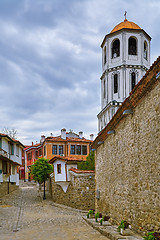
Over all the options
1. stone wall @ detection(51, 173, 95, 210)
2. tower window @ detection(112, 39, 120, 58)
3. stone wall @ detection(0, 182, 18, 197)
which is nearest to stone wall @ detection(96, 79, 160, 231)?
stone wall @ detection(51, 173, 95, 210)

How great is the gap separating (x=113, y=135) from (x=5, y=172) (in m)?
17.9

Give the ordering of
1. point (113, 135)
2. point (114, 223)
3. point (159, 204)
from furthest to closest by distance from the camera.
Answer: point (113, 135) → point (114, 223) → point (159, 204)

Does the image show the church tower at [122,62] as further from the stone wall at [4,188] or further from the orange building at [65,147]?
the stone wall at [4,188]

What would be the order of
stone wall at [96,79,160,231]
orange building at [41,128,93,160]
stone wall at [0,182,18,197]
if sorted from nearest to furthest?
stone wall at [96,79,160,231] < stone wall at [0,182,18,197] < orange building at [41,128,93,160]

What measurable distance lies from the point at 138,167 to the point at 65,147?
3162 cm

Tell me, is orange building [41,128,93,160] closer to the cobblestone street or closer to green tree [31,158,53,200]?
the cobblestone street

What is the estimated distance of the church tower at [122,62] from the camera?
35031 millimetres

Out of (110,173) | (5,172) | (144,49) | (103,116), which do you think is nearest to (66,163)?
(5,172)

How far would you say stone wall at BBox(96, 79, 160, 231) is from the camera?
23.5ft

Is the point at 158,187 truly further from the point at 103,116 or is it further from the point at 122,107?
the point at 103,116

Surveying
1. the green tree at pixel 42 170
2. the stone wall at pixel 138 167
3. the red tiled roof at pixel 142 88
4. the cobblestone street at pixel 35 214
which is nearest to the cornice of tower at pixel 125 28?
the green tree at pixel 42 170

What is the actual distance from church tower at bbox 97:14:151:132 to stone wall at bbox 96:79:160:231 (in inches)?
909

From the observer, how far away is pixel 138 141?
8.55 metres

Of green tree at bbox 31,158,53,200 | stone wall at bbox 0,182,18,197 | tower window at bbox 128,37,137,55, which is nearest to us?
stone wall at bbox 0,182,18,197
